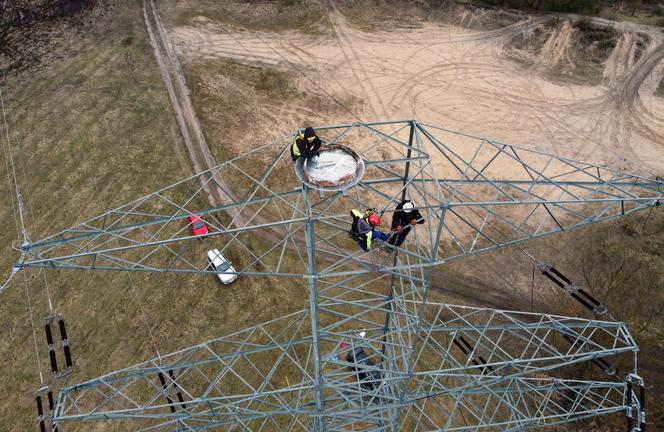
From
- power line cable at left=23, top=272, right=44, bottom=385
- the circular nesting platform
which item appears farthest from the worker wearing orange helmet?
power line cable at left=23, top=272, right=44, bottom=385

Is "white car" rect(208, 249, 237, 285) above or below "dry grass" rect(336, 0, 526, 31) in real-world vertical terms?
below

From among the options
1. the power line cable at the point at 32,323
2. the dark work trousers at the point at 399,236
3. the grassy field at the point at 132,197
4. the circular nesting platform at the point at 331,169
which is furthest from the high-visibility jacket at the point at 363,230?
the power line cable at the point at 32,323

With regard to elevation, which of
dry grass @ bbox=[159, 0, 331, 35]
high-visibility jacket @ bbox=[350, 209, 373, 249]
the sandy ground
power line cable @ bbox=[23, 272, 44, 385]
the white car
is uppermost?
dry grass @ bbox=[159, 0, 331, 35]

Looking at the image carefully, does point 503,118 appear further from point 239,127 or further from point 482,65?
point 239,127

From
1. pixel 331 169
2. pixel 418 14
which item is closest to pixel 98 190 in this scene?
pixel 331 169

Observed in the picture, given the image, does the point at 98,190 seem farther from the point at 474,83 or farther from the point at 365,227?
the point at 474,83

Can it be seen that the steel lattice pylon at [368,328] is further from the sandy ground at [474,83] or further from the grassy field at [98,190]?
the sandy ground at [474,83]

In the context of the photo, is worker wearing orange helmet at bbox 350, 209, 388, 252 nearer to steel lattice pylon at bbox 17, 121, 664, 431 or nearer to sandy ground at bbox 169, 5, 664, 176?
steel lattice pylon at bbox 17, 121, 664, 431
